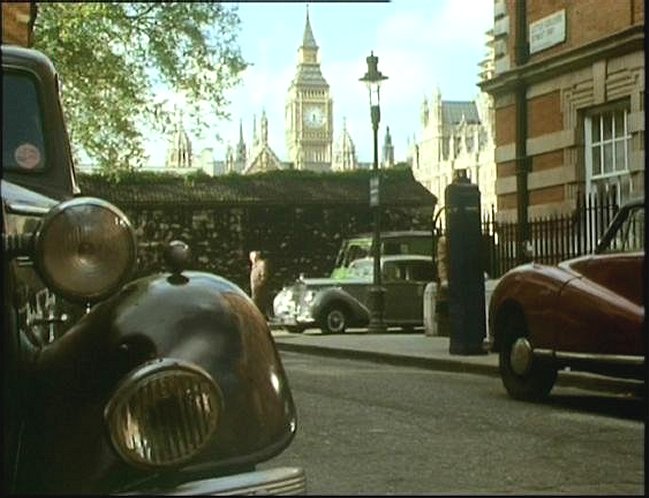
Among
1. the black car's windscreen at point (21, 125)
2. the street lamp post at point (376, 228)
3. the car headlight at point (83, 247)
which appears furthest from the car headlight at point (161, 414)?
the street lamp post at point (376, 228)

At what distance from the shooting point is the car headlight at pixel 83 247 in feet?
8.41

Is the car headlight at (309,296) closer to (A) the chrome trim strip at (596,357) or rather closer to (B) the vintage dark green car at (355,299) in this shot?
(B) the vintage dark green car at (355,299)

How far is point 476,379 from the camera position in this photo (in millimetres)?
11562

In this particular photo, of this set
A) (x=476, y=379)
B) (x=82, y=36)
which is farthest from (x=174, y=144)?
(x=476, y=379)

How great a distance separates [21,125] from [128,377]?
182cm

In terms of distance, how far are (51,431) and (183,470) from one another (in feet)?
1.08

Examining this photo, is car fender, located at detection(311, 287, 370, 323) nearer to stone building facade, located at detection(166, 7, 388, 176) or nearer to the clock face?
the clock face

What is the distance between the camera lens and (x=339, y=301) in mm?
24984

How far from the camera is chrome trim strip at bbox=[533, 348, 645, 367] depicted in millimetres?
7875

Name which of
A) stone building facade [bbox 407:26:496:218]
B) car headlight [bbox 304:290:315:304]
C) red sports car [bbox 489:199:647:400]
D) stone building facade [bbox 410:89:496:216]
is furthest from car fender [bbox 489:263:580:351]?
stone building facade [bbox 410:89:496:216]

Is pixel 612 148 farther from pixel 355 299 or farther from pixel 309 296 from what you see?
pixel 309 296

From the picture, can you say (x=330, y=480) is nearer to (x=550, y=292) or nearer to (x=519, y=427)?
(x=519, y=427)

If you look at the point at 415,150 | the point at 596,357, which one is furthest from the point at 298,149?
the point at 596,357

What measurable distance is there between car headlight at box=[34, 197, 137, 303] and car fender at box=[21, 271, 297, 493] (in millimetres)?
142
